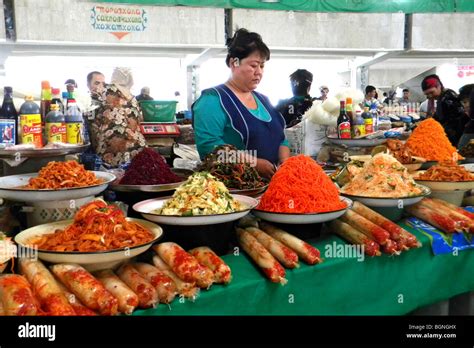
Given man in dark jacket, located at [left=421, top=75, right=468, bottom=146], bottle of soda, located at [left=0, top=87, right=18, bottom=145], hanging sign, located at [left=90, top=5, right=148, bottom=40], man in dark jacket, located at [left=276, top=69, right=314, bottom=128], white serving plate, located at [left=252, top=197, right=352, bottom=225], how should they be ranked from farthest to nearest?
hanging sign, located at [left=90, top=5, right=148, bottom=40], man in dark jacket, located at [left=421, top=75, right=468, bottom=146], man in dark jacket, located at [left=276, top=69, right=314, bottom=128], bottle of soda, located at [left=0, top=87, right=18, bottom=145], white serving plate, located at [left=252, top=197, right=352, bottom=225]

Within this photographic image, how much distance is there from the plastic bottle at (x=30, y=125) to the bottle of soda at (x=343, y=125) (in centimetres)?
190

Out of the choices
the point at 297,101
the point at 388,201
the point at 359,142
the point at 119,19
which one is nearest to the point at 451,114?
the point at 297,101

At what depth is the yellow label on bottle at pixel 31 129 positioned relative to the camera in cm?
200

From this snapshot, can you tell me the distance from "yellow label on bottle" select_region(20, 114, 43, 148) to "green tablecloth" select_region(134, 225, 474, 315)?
1015 millimetres

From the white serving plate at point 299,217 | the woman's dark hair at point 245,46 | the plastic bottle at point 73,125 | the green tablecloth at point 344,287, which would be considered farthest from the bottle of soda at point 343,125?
the plastic bottle at point 73,125

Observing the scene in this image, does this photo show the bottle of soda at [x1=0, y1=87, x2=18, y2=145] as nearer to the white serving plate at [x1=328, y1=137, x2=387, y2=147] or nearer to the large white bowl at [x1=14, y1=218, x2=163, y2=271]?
the large white bowl at [x1=14, y1=218, x2=163, y2=271]

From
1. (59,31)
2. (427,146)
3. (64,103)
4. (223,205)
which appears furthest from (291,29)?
(223,205)

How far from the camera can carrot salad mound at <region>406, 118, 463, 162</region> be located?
2906 mm

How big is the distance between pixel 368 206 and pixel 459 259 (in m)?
0.47

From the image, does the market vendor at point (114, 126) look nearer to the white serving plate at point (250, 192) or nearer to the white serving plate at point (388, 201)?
the white serving plate at point (250, 192)

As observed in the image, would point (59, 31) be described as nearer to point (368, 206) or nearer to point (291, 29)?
point (291, 29)

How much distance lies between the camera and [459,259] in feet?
6.83

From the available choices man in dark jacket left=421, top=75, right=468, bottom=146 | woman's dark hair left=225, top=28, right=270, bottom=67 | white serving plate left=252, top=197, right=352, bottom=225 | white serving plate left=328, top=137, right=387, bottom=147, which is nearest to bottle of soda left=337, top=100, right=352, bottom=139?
white serving plate left=328, top=137, right=387, bottom=147

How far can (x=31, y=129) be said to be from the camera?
6.61ft
